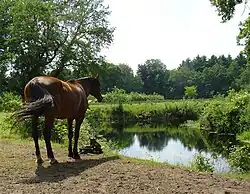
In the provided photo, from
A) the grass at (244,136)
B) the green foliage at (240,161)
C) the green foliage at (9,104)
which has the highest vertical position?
the green foliage at (9,104)

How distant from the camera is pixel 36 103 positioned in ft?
26.5

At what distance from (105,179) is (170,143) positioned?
21.4 metres

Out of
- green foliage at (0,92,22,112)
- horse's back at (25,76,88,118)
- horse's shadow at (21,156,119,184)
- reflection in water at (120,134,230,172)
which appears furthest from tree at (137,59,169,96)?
horse's shadow at (21,156,119,184)

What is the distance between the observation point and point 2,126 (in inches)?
Answer: 616

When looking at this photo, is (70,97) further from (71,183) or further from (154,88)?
(154,88)

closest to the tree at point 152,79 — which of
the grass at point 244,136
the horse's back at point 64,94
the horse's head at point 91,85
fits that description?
the grass at point 244,136

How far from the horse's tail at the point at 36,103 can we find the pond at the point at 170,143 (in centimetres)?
1265

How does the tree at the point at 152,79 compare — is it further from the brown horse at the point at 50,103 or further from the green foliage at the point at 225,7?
the brown horse at the point at 50,103

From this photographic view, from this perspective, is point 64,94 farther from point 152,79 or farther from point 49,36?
point 152,79

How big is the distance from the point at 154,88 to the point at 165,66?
32.8m

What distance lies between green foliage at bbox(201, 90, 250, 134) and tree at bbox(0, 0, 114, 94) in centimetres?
1105

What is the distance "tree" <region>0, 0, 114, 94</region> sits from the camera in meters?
32.7

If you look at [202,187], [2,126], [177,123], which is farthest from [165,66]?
[202,187]

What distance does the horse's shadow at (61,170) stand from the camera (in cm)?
714
